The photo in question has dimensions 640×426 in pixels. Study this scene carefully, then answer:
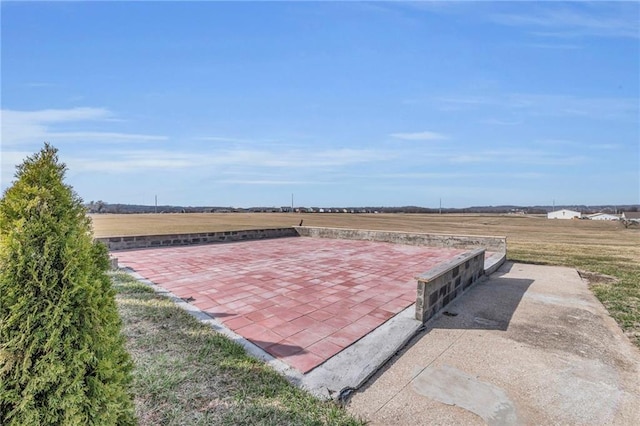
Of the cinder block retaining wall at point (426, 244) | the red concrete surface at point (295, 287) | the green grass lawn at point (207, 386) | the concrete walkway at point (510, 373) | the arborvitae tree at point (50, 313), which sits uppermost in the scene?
the arborvitae tree at point (50, 313)

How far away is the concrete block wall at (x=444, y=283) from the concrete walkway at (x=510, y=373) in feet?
0.60

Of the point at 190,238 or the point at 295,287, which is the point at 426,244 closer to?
the point at 295,287

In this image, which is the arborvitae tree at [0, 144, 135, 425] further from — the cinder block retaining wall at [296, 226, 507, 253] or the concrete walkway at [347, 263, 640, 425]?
the cinder block retaining wall at [296, 226, 507, 253]

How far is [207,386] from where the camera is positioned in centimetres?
260

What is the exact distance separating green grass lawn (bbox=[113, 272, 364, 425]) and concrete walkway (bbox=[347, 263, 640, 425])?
1.57ft

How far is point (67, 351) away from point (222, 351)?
1.98 metres

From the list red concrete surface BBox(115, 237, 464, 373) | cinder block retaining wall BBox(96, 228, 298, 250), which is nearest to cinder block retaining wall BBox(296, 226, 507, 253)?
red concrete surface BBox(115, 237, 464, 373)

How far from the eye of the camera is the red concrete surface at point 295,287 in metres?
3.66

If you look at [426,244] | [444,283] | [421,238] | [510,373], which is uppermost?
[421,238]

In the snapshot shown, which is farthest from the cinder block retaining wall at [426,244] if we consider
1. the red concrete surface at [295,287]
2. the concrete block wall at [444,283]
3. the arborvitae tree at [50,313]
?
the arborvitae tree at [50,313]

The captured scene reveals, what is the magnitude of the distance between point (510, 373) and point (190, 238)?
10546 mm

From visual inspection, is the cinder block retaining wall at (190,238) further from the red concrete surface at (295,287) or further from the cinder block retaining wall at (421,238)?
the cinder block retaining wall at (421,238)

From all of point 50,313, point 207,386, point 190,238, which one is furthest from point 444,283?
point 190,238

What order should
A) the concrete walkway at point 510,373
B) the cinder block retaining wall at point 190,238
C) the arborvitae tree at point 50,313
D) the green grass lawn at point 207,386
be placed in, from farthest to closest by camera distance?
1. the cinder block retaining wall at point 190,238
2. the concrete walkway at point 510,373
3. the green grass lawn at point 207,386
4. the arborvitae tree at point 50,313
